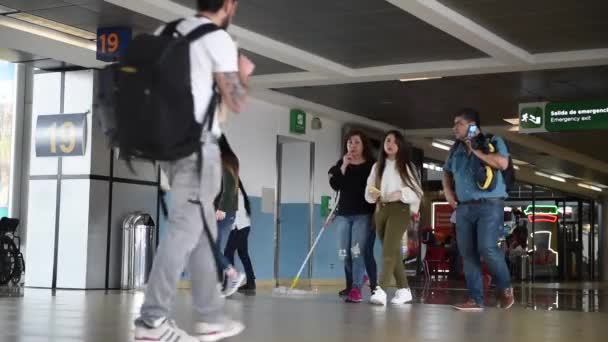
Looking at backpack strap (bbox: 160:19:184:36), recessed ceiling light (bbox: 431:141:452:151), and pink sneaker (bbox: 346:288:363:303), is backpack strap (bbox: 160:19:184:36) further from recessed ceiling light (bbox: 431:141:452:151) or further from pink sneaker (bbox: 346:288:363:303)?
recessed ceiling light (bbox: 431:141:452:151)

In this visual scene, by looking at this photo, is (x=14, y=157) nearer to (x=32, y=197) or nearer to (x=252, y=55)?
(x=32, y=197)

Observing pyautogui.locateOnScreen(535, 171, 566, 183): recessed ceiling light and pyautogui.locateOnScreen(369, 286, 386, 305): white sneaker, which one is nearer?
pyautogui.locateOnScreen(369, 286, 386, 305): white sneaker

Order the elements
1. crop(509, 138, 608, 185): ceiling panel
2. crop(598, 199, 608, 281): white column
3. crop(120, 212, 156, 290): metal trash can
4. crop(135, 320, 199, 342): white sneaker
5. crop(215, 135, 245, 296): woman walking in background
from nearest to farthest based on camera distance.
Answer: crop(135, 320, 199, 342): white sneaker, crop(215, 135, 245, 296): woman walking in background, crop(120, 212, 156, 290): metal trash can, crop(509, 138, 608, 185): ceiling panel, crop(598, 199, 608, 281): white column

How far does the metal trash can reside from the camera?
12.0 metres

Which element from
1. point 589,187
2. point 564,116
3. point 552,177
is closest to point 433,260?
point 564,116

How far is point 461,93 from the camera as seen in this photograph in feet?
48.9

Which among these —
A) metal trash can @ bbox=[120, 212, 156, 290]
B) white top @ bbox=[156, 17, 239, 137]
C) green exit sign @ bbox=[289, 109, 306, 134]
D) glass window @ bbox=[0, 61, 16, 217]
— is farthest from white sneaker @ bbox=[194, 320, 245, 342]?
green exit sign @ bbox=[289, 109, 306, 134]

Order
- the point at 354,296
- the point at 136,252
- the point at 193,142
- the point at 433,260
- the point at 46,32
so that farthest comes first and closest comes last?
the point at 433,260 < the point at 136,252 < the point at 46,32 < the point at 354,296 < the point at 193,142

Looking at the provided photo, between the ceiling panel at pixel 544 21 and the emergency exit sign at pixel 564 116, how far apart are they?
3.24 m

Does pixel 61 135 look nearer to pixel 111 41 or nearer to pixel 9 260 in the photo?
pixel 9 260

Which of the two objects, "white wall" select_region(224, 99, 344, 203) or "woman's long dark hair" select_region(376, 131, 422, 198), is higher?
"white wall" select_region(224, 99, 344, 203)

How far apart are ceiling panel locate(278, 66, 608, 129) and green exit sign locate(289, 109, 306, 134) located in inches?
19.6

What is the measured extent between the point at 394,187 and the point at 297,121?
831cm

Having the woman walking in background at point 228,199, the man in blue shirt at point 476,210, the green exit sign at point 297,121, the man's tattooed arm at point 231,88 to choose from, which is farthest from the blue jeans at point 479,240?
the green exit sign at point 297,121
